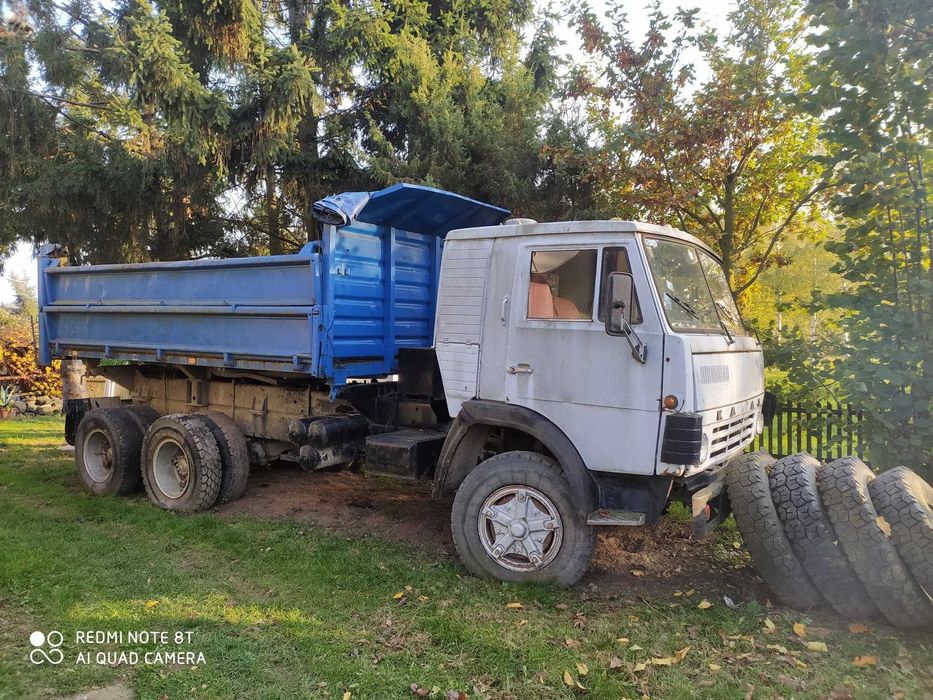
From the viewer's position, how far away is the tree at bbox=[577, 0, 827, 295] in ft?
24.7

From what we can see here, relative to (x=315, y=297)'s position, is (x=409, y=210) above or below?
above

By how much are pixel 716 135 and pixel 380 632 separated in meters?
6.57

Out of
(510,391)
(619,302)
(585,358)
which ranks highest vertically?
(619,302)

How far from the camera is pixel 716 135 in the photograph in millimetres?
7629

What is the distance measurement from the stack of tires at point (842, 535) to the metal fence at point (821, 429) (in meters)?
1.57

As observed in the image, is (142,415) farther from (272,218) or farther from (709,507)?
(709,507)

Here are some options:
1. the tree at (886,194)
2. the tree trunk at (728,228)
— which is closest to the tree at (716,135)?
the tree trunk at (728,228)

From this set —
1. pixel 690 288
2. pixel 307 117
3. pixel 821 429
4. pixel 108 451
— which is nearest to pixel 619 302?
pixel 690 288

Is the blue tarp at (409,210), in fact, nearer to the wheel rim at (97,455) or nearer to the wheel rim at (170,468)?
the wheel rim at (170,468)

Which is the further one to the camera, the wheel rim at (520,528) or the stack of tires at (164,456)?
the stack of tires at (164,456)

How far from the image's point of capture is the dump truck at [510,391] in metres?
4.06

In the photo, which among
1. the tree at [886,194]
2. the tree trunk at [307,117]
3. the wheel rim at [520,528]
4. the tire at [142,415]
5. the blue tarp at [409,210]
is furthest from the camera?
the tree trunk at [307,117]

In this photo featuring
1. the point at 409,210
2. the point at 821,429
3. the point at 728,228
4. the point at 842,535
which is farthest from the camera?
the point at 728,228

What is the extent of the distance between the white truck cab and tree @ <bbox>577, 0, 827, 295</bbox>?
3.29 meters
